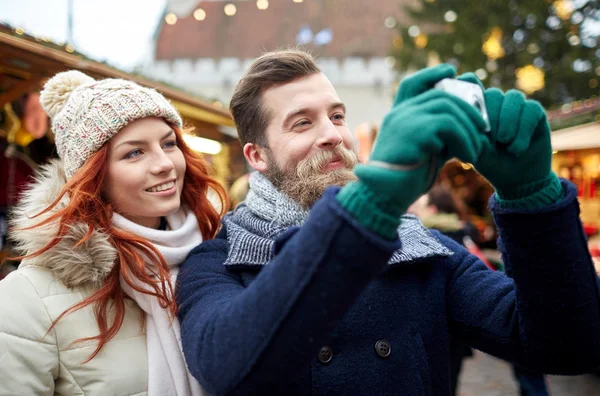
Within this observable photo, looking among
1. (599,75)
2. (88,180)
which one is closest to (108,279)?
(88,180)

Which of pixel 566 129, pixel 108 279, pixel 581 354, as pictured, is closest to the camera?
pixel 581 354

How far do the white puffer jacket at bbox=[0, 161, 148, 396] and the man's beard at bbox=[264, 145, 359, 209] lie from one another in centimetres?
68

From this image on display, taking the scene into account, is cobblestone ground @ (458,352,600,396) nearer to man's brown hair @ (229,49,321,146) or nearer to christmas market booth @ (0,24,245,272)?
christmas market booth @ (0,24,245,272)

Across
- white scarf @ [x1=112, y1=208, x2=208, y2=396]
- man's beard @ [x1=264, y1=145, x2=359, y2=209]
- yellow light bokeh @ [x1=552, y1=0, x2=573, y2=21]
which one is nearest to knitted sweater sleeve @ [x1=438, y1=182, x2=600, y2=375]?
man's beard @ [x1=264, y1=145, x2=359, y2=209]

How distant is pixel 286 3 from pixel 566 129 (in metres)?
24.3

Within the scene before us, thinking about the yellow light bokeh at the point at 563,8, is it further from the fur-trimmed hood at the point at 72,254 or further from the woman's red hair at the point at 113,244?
the fur-trimmed hood at the point at 72,254

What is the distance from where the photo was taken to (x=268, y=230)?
171 centimetres

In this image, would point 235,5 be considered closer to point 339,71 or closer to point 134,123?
point 339,71

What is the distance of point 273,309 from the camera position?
3.50ft

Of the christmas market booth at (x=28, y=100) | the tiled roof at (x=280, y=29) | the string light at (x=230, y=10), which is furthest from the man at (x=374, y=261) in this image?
the string light at (x=230, y=10)

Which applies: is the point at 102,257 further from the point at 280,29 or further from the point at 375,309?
the point at 280,29

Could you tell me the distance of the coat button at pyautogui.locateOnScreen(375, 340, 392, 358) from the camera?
5.00 ft

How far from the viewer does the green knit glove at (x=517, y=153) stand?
115 cm

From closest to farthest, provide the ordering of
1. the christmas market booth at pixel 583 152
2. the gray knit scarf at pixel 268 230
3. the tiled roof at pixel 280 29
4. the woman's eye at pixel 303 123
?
1. the gray knit scarf at pixel 268 230
2. the woman's eye at pixel 303 123
3. the christmas market booth at pixel 583 152
4. the tiled roof at pixel 280 29
